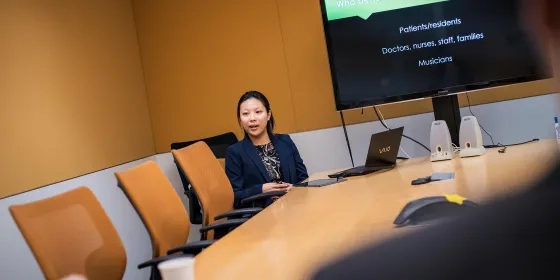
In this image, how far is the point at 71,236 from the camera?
2.38m

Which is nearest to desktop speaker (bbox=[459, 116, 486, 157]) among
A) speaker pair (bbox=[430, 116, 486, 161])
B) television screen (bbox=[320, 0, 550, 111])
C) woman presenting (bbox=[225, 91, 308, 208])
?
speaker pair (bbox=[430, 116, 486, 161])

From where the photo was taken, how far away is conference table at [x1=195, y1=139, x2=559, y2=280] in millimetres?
1688

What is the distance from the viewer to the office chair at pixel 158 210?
2.74m

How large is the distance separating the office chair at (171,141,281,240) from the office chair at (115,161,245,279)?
131 mm

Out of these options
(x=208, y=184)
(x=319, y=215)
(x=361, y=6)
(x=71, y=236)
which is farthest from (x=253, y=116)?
(x=71, y=236)

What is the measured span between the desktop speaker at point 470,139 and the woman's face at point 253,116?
47.6 inches

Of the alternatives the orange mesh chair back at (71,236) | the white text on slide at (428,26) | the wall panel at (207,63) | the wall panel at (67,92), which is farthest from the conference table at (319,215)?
the wall panel at (207,63)

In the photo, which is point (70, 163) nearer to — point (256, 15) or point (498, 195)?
point (256, 15)

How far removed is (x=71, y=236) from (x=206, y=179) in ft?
4.05

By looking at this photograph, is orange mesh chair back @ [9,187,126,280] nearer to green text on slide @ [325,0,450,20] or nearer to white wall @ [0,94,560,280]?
white wall @ [0,94,560,280]

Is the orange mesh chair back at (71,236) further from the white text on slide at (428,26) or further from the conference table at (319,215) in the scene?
the white text on slide at (428,26)

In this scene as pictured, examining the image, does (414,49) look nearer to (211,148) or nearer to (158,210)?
(211,148)

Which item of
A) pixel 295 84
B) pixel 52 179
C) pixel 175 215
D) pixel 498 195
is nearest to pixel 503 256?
pixel 498 195

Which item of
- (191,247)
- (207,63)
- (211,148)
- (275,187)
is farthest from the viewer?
(207,63)
